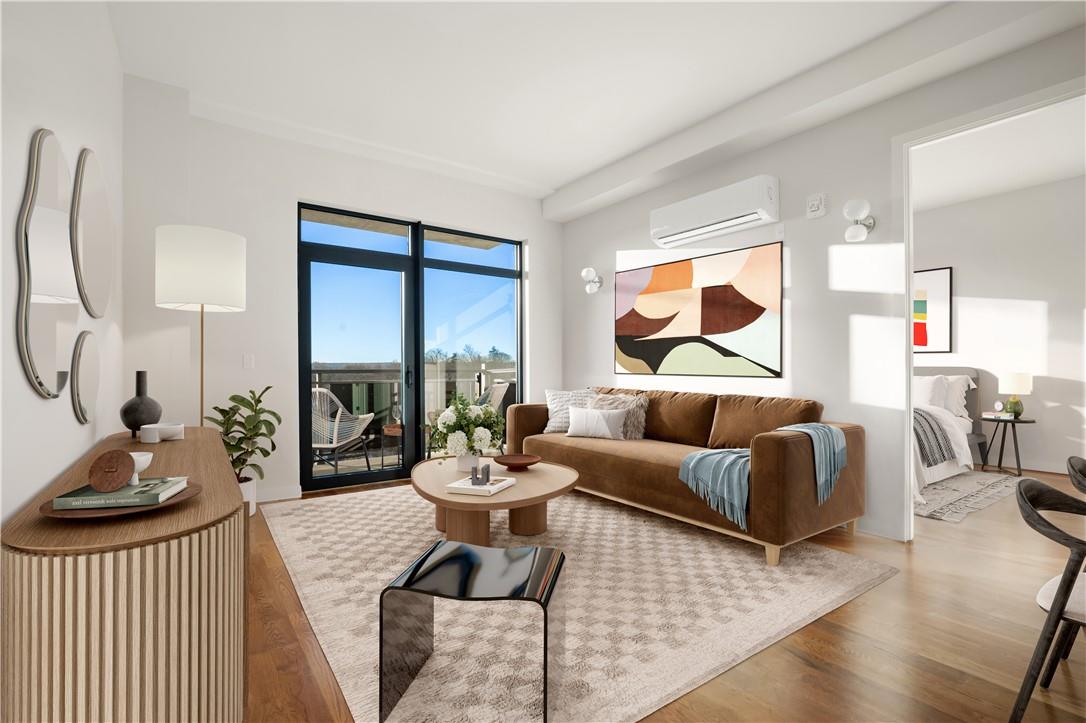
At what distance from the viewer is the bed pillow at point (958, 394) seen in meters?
5.19

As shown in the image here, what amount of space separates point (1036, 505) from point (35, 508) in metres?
2.68

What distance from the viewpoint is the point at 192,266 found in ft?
9.05

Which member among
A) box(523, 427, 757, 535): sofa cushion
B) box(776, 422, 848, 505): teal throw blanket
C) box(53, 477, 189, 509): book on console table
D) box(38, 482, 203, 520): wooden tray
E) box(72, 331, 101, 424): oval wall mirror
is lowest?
box(523, 427, 757, 535): sofa cushion

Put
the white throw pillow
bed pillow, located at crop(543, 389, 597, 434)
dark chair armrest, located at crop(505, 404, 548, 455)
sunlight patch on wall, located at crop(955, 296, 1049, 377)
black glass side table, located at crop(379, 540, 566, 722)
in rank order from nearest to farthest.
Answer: black glass side table, located at crop(379, 540, 566, 722)
the white throw pillow
bed pillow, located at crop(543, 389, 597, 434)
dark chair armrest, located at crop(505, 404, 548, 455)
sunlight patch on wall, located at crop(955, 296, 1049, 377)

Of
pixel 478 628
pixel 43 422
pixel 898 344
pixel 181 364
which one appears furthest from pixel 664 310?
pixel 43 422

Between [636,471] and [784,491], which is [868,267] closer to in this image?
[784,491]

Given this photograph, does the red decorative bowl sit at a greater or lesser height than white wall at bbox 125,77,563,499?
lesser

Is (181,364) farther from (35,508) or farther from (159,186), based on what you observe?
(35,508)

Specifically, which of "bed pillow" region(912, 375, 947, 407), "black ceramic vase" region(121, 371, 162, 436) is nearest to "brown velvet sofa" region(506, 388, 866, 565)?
"black ceramic vase" region(121, 371, 162, 436)

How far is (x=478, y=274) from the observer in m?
5.39

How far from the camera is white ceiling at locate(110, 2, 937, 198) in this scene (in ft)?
9.00

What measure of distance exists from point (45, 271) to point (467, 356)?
3.81m

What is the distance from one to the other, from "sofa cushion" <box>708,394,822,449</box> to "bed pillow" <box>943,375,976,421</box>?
2.80 m

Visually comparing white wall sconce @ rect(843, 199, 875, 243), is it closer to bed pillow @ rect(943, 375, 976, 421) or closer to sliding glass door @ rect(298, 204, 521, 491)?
bed pillow @ rect(943, 375, 976, 421)
